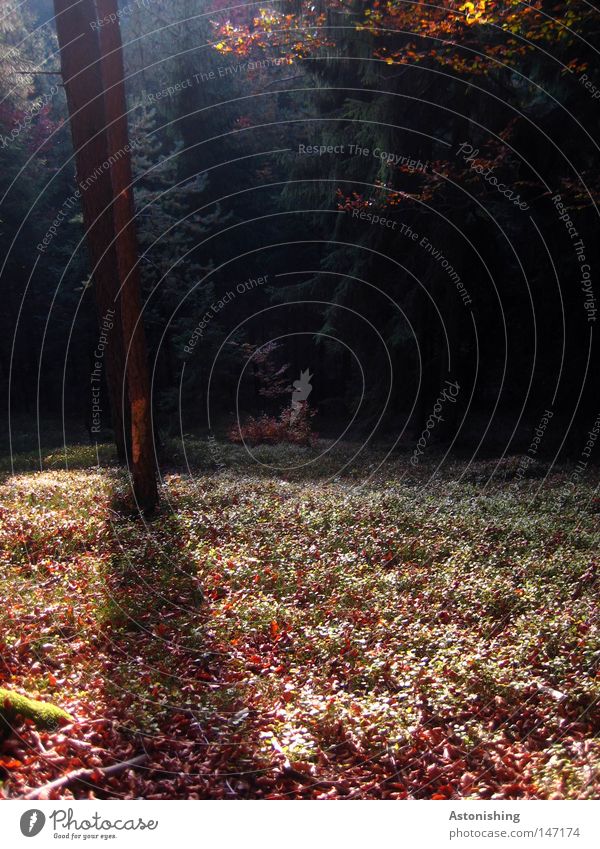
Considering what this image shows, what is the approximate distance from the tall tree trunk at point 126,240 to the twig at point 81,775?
6723 millimetres

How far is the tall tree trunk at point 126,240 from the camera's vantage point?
10578 millimetres

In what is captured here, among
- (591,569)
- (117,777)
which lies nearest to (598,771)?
(117,777)

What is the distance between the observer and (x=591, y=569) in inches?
366

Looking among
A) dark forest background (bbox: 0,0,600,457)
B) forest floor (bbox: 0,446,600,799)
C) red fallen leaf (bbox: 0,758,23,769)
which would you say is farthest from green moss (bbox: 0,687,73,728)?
dark forest background (bbox: 0,0,600,457)

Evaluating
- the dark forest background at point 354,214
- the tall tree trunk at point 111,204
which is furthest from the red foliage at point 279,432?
the tall tree trunk at point 111,204

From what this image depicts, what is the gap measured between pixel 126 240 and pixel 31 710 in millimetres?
7704

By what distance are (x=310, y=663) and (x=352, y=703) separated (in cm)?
98

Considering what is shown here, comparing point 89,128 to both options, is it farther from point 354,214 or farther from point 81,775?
point 81,775

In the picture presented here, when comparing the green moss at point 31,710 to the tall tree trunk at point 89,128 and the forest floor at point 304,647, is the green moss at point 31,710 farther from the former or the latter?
the tall tree trunk at point 89,128

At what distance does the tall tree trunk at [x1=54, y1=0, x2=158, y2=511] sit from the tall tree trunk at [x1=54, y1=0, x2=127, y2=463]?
0.02m

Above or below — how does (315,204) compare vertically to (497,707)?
above

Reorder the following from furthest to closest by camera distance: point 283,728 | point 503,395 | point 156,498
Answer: point 503,395, point 156,498, point 283,728

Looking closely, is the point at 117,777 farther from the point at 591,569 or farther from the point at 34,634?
the point at 591,569

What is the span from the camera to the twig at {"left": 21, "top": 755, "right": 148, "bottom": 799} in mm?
4691
